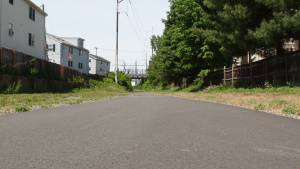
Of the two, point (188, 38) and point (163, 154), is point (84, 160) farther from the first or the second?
point (188, 38)

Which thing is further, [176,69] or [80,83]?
[176,69]

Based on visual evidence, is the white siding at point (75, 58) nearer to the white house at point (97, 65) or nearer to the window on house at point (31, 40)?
the white house at point (97, 65)

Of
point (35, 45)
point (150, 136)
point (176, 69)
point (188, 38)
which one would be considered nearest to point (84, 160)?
point (150, 136)

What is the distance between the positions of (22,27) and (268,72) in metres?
23.2

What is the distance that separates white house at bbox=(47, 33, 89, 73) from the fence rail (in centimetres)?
2765

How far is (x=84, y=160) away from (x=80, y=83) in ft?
93.9

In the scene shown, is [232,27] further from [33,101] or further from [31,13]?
[31,13]

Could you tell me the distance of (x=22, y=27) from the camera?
1118 inches

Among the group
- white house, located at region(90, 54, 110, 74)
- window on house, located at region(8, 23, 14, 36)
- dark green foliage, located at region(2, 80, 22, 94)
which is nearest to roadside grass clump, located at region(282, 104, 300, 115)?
dark green foliage, located at region(2, 80, 22, 94)

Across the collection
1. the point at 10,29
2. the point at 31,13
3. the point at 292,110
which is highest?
the point at 31,13

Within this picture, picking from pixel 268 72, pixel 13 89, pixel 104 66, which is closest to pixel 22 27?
pixel 13 89

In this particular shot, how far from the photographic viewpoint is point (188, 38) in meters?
27.2

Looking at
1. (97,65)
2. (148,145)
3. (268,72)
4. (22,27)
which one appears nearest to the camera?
(148,145)

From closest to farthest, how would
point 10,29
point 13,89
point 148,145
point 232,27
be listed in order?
point 148,145
point 13,89
point 232,27
point 10,29
